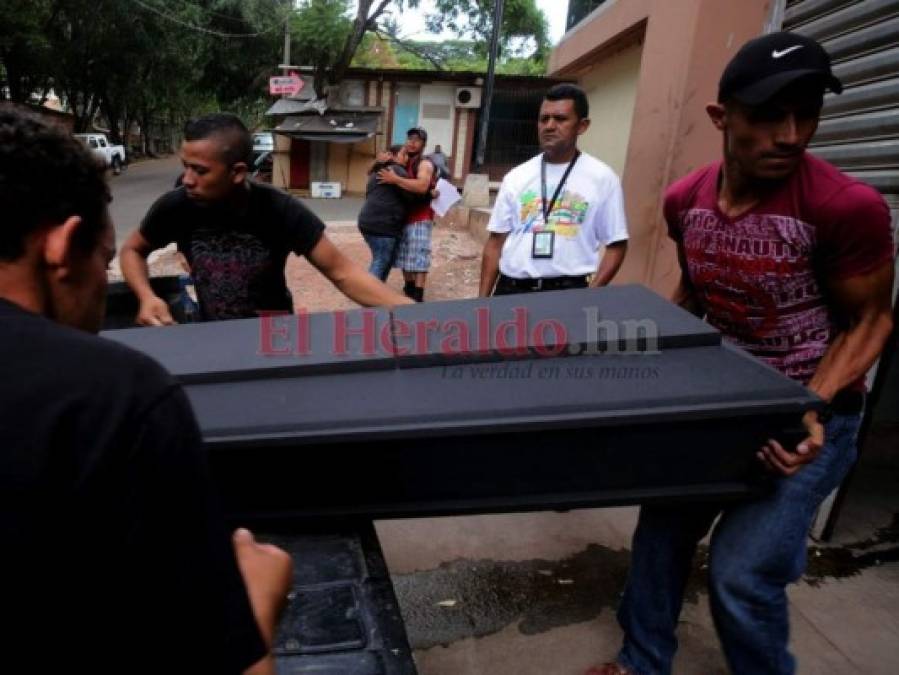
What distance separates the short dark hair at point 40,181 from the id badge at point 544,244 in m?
2.15

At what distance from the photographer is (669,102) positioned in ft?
13.1

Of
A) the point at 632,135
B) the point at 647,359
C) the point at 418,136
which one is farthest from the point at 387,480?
the point at 418,136

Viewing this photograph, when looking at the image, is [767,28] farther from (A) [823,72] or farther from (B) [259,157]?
(B) [259,157]

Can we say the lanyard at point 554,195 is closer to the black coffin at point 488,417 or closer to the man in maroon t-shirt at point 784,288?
the man in maroon t-shirt at point 784,288

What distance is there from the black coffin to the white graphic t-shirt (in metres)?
1.33

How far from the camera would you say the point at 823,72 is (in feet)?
4.25

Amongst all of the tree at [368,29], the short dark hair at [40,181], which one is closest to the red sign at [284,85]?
the tree at [368,29]

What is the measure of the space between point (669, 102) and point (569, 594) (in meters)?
3.16

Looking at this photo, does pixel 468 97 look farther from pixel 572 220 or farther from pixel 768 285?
pixel 768 285

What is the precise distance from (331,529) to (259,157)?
19.5 meters

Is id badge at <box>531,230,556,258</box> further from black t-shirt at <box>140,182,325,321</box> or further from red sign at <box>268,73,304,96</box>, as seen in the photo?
red sign at <box>268,73,304,96</box>

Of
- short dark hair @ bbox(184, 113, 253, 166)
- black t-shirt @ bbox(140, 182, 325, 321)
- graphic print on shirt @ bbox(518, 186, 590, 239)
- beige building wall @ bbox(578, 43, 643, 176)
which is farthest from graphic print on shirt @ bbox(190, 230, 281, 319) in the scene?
beige building wall @ bbox(578, 43, 643, 176)

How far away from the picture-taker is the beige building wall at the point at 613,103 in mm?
5539

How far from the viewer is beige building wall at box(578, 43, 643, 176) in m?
5.54
